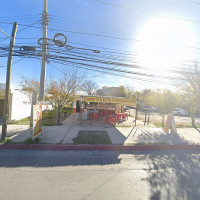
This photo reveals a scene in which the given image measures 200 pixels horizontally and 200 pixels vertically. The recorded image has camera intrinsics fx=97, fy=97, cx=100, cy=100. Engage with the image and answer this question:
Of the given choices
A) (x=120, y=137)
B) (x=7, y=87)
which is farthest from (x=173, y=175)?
(x=7, y=87)

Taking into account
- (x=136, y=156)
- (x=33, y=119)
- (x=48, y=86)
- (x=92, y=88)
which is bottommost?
(x=136, y=156)

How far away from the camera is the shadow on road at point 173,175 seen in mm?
2189

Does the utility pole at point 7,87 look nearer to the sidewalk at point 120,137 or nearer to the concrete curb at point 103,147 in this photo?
the sidewalk at point 120,137

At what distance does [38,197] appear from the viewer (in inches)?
78.8

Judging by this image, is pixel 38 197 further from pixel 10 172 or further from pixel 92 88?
pixel 92 88

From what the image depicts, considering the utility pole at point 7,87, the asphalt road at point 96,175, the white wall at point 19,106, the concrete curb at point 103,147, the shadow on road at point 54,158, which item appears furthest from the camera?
the white wall at point 19,106

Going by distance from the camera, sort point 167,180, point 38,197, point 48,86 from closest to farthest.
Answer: point 38,197 < point 167,180 < point 48,86

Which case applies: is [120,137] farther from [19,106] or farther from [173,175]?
[19,106]

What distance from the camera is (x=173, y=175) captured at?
278cm

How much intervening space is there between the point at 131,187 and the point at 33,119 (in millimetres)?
4325

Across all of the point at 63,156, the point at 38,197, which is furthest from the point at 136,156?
the point at 38,197

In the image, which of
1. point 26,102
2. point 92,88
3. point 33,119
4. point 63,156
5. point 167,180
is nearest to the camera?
point 167,180

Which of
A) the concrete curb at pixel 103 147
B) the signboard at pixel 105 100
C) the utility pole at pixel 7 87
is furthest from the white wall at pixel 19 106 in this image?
the signboard at pixel 105 100

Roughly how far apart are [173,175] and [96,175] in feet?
7.26
